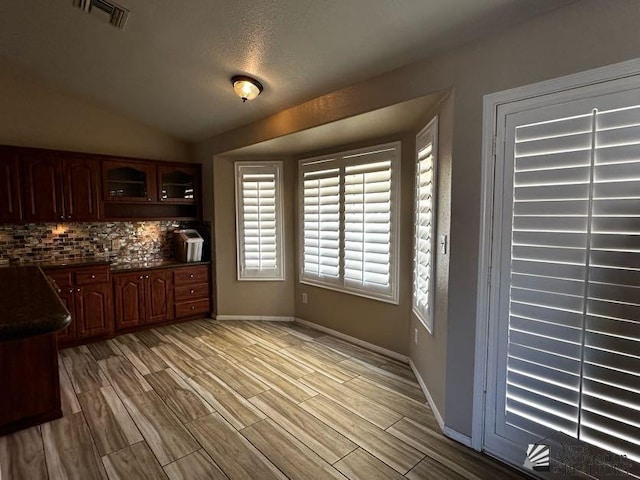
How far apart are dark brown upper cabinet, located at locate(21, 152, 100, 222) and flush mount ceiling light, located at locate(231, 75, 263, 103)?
7.29 ft

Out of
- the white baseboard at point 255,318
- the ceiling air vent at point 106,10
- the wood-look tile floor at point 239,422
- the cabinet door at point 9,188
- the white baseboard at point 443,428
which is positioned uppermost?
the ceiling air vent at point 106,10

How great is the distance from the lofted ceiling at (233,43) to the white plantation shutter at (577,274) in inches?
24.6

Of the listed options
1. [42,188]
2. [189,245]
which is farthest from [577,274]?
[42,188]

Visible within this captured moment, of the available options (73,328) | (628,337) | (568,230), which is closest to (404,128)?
(568,230)

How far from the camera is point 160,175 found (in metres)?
4.34

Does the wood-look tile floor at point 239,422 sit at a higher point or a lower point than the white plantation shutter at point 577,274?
lower

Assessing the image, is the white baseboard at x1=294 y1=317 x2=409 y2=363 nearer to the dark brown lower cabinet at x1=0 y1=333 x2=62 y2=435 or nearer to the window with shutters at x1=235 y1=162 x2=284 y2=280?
the window with shutters at x1=235 y1=162 x2=284 y2=280

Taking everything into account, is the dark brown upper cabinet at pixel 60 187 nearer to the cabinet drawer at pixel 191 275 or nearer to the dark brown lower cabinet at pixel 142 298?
the dark brown lower cabinet at pixel 142 298

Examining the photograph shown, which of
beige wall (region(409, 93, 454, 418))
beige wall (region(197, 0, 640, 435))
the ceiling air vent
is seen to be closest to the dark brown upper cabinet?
the ceiling air vent

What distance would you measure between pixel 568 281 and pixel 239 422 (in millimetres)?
2176

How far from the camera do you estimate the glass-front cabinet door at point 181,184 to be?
4.47m

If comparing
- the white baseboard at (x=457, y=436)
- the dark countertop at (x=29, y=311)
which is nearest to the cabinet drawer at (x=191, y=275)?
the dark countertop at (x=29, y=311)

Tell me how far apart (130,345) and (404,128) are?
3.64m

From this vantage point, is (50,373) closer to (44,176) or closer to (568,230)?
(44,176)
